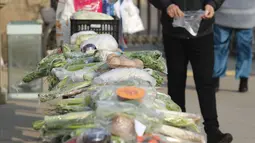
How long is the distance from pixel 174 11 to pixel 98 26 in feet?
2.81

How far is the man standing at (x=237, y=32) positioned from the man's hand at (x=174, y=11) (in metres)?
3.15

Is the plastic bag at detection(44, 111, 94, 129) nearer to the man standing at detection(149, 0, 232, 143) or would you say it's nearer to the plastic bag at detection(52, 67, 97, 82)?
the plastic bag at detection(52, 67, 97, 82)

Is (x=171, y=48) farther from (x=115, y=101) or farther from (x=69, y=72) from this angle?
(x=115, y=101)

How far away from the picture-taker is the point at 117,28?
5.91 meters

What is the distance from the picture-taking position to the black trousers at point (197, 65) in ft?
18.1

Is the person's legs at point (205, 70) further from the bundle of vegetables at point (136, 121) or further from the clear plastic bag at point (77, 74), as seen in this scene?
the bundle of vegetables at point (136, 121)

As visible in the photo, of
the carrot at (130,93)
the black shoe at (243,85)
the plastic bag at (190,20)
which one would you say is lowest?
the black shoe at (243,85)

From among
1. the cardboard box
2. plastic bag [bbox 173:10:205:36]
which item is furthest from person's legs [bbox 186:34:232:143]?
the cardboard box

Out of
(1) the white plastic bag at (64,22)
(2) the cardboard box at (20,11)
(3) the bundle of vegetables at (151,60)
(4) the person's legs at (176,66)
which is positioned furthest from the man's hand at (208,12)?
(2) the cardboard box at (20,11)

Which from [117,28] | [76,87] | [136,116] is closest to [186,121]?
[136,116]

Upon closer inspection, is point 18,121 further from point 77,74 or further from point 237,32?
point 77,74

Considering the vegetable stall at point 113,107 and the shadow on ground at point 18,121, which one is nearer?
the vegetable stall at point 113,107

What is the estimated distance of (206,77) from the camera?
5.57 metres

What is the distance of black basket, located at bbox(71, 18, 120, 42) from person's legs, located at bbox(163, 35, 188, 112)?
1.63ft
